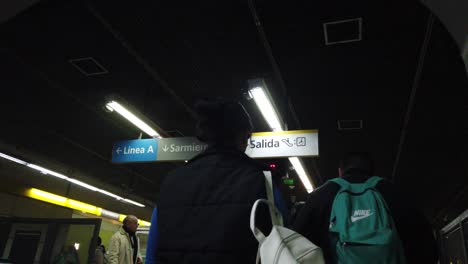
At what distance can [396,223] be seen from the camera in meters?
1.67

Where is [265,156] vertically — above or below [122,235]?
above

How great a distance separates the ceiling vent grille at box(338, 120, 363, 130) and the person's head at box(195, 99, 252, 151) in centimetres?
779

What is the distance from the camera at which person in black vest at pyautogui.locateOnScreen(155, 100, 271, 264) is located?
47.8 inches

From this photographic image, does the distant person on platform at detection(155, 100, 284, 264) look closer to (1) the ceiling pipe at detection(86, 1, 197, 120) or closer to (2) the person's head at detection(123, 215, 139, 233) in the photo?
(1) the ceiling pipe at detection(86, 1, 197, 120)

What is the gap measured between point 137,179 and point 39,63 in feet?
32.3

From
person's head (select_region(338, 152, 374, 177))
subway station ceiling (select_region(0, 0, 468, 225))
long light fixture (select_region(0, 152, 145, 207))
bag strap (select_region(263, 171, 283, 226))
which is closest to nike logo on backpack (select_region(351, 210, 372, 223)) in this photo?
person's head (select_region(338, 152, 374, 177))

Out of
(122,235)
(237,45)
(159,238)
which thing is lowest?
(159,238)

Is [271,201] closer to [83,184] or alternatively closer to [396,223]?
[396,223]

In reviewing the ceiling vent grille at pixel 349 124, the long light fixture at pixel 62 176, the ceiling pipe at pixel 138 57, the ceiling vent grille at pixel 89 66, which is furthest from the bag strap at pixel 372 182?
the long light fixture at pixel 62 176

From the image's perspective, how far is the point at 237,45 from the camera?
5789 mm

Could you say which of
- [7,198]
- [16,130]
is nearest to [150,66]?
[16,130]

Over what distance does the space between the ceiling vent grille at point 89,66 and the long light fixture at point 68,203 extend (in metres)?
7.81

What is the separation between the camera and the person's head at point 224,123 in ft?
4.99

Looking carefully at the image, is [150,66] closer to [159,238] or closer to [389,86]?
[389,86]
